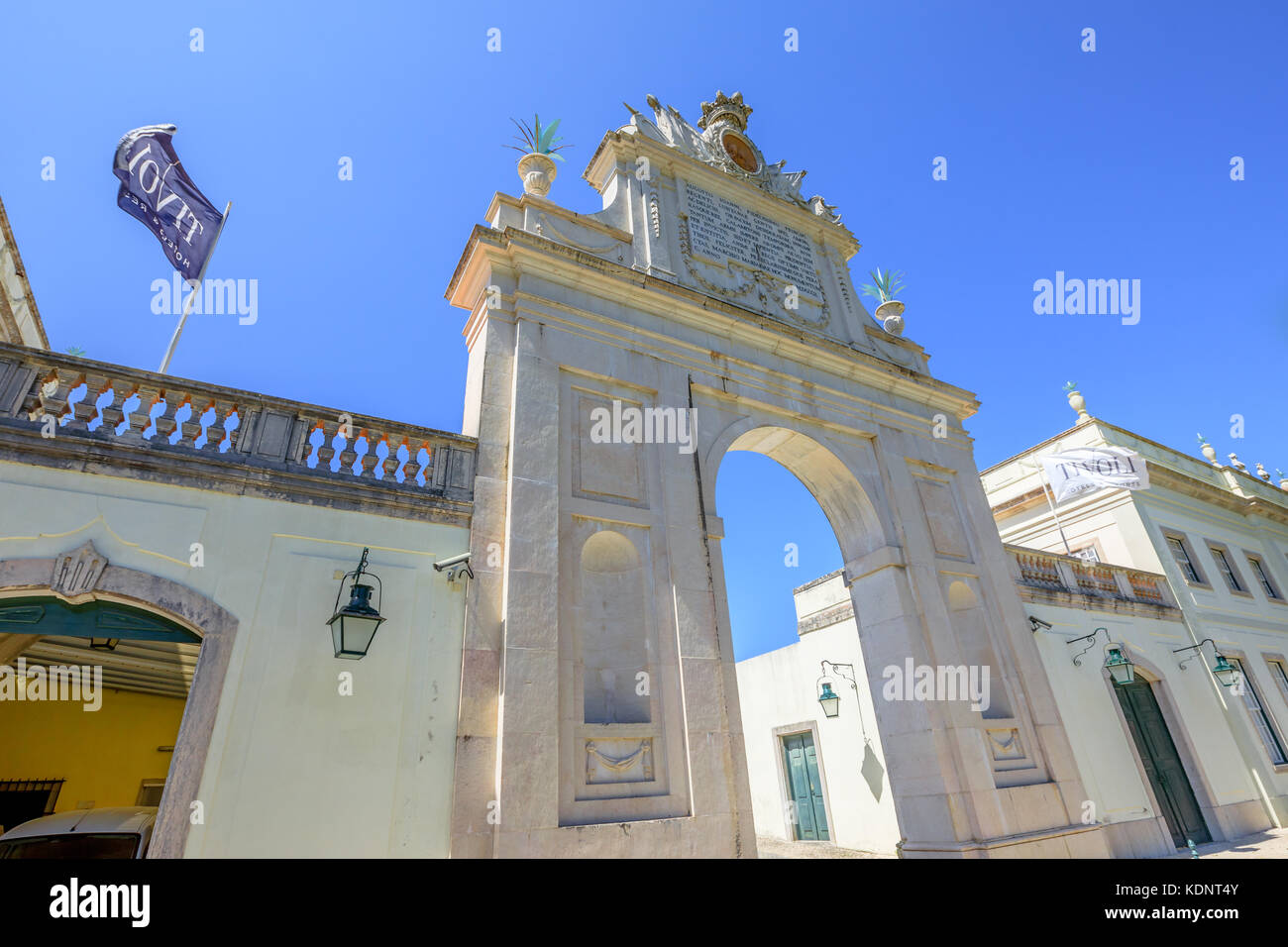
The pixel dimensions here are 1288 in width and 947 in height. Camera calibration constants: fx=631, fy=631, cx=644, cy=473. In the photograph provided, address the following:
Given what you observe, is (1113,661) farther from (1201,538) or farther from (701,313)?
(701,313)

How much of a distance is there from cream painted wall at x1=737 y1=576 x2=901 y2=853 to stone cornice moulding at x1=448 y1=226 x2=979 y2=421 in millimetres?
4420

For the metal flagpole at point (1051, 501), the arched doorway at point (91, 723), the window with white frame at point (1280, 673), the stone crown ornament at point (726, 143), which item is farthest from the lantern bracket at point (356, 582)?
the window with white frame at point (1280, 673)

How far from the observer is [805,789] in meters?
13.4

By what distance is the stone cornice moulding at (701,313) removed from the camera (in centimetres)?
788

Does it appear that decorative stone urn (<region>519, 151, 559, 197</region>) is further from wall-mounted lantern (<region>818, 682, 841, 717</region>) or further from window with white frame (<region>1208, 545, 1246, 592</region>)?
window with white frame (<region>1208, 545, 1246, 592</region>)

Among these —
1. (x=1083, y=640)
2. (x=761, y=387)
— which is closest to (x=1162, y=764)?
(x=1083, y=640)

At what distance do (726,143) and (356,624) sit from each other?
424 inches

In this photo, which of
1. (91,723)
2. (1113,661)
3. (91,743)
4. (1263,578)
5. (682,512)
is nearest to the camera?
(682,512)

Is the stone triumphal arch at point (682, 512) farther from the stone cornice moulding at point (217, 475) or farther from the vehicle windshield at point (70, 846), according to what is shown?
the vehicle windshield at point (70, 846)

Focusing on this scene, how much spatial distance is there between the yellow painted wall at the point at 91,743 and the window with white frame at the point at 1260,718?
2058cm

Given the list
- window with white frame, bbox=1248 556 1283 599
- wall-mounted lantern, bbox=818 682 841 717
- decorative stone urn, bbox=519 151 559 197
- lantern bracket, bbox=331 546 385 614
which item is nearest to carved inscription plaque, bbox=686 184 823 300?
decorative stone urn, bbox=519 151 559 197

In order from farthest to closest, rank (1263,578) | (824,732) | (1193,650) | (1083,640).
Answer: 1. (1263,578)
2. (1193,650)
3. (824,732)
4. (1083,640)

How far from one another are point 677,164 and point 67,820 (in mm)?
11104
